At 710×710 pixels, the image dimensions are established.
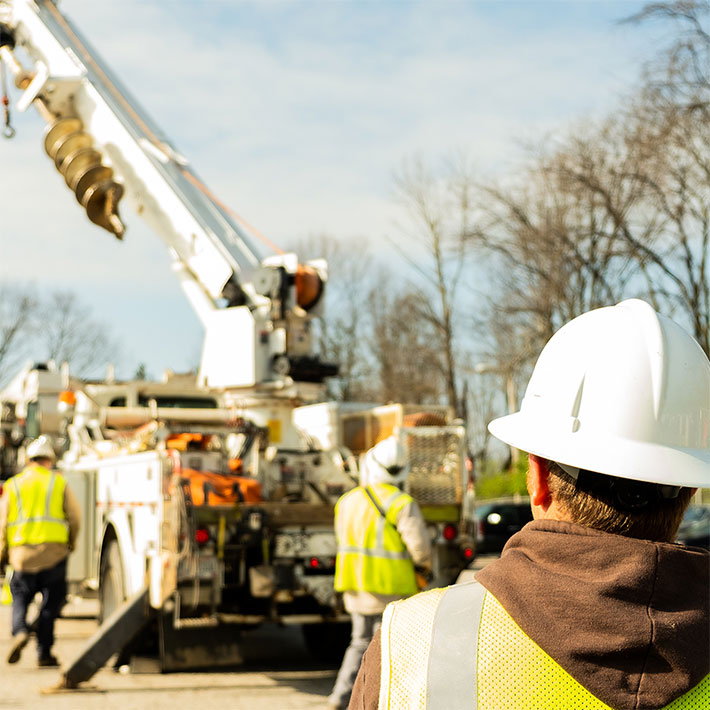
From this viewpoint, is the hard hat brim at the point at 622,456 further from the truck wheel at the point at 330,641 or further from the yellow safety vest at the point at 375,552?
the truck wheel at the point at 330,641

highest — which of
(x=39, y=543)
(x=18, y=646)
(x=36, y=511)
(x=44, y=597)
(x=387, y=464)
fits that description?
(x=387, y=464)

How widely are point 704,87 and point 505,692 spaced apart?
48.2 ft

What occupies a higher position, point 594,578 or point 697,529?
point 594,578

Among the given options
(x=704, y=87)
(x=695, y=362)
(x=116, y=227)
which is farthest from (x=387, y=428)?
(x=695, y=362)

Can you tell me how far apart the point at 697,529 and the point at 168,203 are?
1174cm

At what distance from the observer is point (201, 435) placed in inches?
383

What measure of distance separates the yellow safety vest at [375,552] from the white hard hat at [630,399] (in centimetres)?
576

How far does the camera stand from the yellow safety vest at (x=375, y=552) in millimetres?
7816

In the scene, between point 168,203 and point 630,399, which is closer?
point 630,399

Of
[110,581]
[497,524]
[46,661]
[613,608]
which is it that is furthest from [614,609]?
[497,524]

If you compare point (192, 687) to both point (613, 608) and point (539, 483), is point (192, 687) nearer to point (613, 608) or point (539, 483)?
point (539, 483)

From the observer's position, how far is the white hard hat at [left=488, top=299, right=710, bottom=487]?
2070 millimetres

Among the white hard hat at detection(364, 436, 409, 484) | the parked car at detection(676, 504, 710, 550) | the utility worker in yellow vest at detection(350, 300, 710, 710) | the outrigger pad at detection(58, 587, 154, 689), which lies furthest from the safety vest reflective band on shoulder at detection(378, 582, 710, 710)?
the parked car at detection(676, 504, 710, 550)

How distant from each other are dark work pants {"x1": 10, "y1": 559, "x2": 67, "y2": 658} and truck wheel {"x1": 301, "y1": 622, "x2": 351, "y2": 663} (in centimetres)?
237
